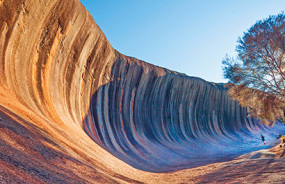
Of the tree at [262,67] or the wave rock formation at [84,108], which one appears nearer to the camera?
the wave rock formation at [84,108]

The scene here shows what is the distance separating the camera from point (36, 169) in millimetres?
3965

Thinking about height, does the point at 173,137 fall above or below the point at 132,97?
below

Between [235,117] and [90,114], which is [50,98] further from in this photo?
[235,117]

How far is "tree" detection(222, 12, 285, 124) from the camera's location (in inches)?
498

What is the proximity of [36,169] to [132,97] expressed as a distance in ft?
59.0

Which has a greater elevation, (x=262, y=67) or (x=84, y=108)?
(x=84, y=108)

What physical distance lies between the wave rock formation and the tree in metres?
5.08

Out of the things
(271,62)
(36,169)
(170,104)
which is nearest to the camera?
(36,169)

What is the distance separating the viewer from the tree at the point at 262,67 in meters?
12.7

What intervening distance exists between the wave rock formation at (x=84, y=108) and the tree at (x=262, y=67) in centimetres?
508

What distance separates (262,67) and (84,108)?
42.2 feet

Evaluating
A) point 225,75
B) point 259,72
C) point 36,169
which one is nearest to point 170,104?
point 225,75

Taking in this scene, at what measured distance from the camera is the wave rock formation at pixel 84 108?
18.3 ft

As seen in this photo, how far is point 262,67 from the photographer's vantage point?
13.4 m
